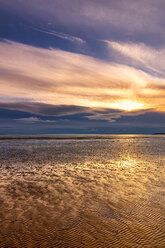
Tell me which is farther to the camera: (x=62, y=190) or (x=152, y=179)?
(x=152, y=179)

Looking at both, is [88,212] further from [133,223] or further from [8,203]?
[8,203]

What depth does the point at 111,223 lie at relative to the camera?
7594 millimetres

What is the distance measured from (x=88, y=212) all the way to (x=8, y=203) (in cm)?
439

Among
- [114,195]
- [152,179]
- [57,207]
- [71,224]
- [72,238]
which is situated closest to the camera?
[72,238]

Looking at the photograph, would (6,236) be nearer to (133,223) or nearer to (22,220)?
(22,220)

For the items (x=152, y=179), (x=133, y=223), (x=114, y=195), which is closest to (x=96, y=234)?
(x=133, y=223)

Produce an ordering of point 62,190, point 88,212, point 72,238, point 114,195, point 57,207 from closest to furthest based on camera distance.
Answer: point 72,238
point 88,212
point 57,207
point 114,195
point 62,190

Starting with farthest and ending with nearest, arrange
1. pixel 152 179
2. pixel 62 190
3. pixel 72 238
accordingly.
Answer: pixel 152 179 < pixel 62 190 < pixel 72 238

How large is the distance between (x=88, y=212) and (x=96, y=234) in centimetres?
197

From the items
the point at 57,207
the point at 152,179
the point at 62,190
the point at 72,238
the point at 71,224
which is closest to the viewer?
the point at 72,238

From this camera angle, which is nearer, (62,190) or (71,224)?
(71,224)

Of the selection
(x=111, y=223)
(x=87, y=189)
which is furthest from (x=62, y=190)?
(x=111, y=223)

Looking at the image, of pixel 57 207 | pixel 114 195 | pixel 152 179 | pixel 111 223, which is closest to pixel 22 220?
pixel 57 207

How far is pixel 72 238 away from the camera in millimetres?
6492
